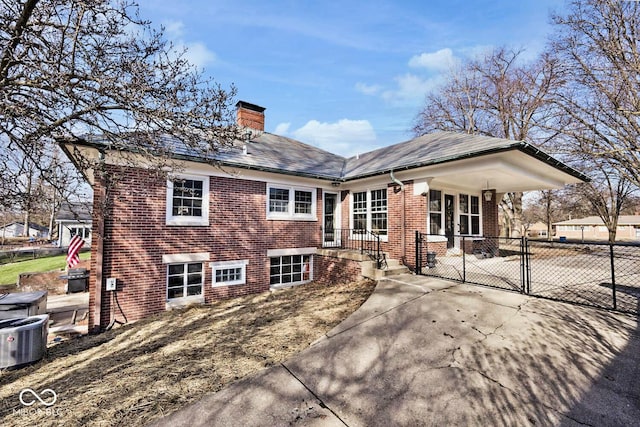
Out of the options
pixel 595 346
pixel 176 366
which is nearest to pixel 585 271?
pixel 595 346

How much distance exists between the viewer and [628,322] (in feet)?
15.6

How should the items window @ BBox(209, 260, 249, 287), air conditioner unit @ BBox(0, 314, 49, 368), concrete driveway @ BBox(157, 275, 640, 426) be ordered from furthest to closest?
window @ BBox(209, 260, 249, 287) → air conditioner unit @ BBox(0, 314, 49, 368) → concrete driveway @ BBox(157, 275, 640, 426)

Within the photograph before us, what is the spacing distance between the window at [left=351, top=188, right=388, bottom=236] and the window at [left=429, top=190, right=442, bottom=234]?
157 cm

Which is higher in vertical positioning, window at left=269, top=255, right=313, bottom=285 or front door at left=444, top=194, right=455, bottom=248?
front door at left=444, top=194, right=455, bottom=248

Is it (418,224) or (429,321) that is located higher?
(418,224)

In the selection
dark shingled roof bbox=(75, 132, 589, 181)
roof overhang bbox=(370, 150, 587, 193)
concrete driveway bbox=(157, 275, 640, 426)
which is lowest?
concrete driveway bbox=(157, 275, 640, 426)

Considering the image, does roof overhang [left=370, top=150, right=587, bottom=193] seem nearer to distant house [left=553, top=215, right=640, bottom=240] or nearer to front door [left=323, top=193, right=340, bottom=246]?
front door [left=323, top=193, right=340, bottom=246]

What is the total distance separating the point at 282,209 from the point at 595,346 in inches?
337

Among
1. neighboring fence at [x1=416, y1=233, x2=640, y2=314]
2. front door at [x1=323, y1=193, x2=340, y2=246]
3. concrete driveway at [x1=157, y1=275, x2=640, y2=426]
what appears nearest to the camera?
concrete driveway at [x1=157, y1=275, x2=640, y2=426]

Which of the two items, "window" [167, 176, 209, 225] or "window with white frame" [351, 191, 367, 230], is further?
"window with white frame" [351, 191, 367, 230]

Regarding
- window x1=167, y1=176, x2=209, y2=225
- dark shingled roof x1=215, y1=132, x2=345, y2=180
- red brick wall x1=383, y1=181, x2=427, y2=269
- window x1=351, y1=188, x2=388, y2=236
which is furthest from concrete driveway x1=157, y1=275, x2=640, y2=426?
dark shingled roof x1=215, y1=132, x2=345, y2=180

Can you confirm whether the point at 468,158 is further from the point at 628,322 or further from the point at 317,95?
the point at 317,95

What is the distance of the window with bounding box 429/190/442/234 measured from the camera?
32.3 ft

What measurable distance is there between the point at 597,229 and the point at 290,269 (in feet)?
224
